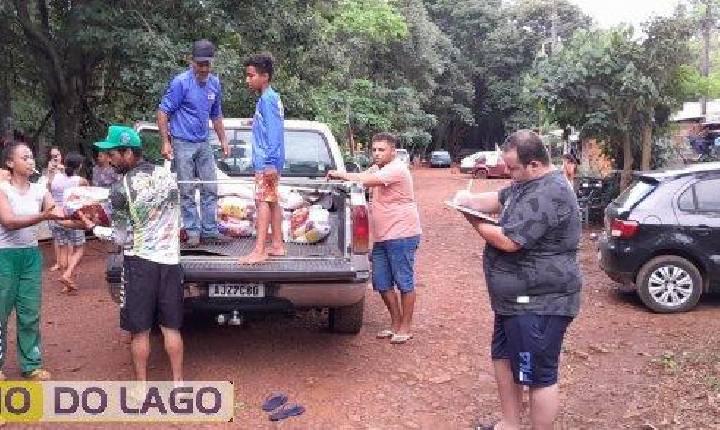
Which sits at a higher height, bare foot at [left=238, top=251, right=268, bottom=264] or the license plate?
bare foot at [left=238, top=251, right=268, bottom=264]

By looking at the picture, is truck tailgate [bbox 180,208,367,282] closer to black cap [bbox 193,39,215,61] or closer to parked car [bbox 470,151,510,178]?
black cap [bbox 193,39,215,61]

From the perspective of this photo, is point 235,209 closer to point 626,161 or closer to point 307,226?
point 307,226

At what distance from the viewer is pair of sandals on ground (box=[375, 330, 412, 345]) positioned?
635cm

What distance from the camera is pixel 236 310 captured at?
5125mm

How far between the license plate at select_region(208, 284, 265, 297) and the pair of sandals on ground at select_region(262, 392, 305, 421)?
27.2 inches

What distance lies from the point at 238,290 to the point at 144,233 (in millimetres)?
812

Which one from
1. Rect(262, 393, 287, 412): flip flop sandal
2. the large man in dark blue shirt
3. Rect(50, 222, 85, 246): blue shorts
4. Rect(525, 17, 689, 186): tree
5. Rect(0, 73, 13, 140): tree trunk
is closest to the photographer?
the large man in dark blue shirt

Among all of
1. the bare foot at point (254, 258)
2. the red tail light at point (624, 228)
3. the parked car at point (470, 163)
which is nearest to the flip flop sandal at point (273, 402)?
the bare foot at point (254, 258)

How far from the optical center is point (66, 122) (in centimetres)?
1333

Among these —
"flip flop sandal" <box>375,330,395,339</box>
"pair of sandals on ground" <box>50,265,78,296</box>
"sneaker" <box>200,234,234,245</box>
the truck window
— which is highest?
the truck window

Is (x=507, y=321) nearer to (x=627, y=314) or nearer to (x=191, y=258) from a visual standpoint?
(x=191, y=258)

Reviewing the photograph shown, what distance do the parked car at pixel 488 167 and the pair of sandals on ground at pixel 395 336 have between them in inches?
990

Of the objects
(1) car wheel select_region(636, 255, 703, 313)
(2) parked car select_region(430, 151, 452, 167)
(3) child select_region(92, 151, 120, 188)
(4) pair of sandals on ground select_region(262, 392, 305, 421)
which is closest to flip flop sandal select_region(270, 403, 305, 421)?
(4) pair of sandals on ground select_region(262, 392, 305, 421)

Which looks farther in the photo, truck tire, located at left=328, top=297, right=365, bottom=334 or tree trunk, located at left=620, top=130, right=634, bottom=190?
tree trunk, located at left=620, top=130, right=634, bottom=190
